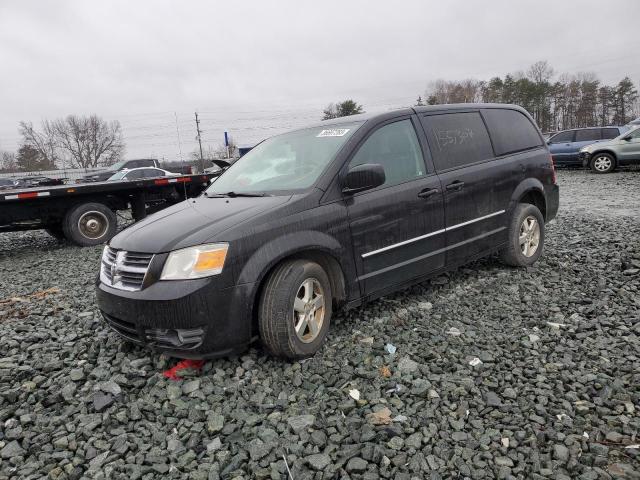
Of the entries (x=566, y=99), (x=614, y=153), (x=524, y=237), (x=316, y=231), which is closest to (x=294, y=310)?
(x=316, y=231)

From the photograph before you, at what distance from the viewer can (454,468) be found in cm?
207

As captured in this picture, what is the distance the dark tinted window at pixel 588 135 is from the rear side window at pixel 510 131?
49.5 ft

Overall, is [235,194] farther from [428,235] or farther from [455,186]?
[455,186]

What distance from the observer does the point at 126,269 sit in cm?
296

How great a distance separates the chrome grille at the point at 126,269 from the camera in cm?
287

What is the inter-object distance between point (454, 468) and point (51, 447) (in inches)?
81.0

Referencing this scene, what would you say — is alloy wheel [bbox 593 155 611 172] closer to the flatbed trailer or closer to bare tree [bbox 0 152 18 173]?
the flatbed trailer

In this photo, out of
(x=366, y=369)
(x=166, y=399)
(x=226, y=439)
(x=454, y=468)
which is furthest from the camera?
(x=366, y=369)

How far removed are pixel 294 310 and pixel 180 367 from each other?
870mm

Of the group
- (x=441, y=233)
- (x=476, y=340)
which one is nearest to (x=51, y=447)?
(x=476, y=340)

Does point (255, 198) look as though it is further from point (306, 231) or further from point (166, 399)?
point (166, 399)

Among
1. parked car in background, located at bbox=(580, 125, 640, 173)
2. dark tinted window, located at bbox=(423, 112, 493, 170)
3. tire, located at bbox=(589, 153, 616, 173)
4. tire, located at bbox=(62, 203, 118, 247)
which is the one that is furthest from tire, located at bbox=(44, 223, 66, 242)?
A: tire, located at bbox=(589, 153, 616, 173)

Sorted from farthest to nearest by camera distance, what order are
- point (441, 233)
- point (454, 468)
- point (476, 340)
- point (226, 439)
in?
point (441, 233) < point (476, 340) < point (226, 439) < point (454, 468)

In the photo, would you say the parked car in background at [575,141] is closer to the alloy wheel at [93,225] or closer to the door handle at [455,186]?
the door handle at [455,186]
